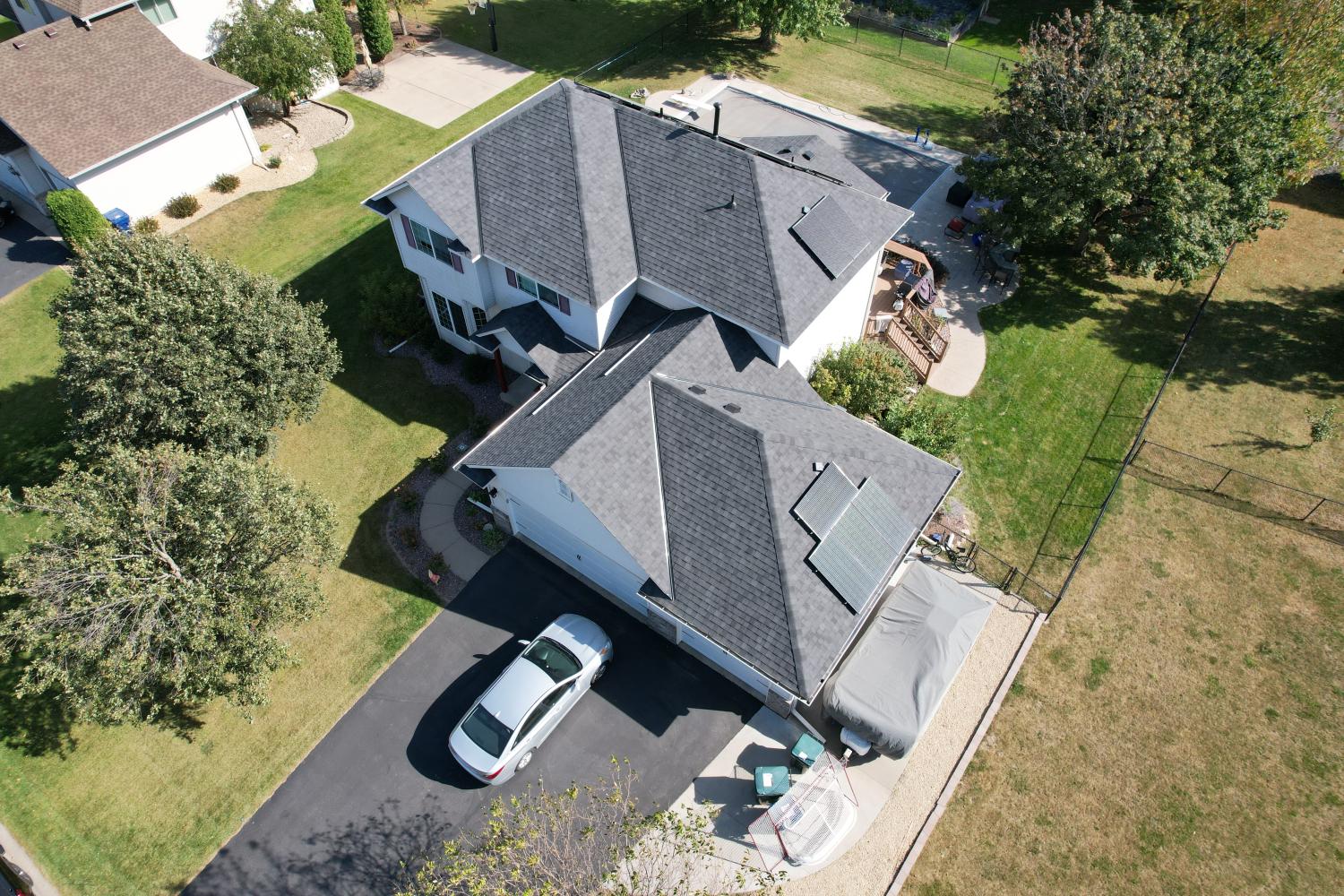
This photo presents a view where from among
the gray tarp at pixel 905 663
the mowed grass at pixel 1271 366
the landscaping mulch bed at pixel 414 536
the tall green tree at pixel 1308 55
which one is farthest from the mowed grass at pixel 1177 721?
the landscaping mulch bed at pixel 414 536

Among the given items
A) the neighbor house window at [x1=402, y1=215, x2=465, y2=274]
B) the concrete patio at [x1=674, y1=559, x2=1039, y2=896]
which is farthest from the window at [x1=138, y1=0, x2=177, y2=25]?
the concrete patio at [x1=674, y1=559, x2=1039, y2=896]

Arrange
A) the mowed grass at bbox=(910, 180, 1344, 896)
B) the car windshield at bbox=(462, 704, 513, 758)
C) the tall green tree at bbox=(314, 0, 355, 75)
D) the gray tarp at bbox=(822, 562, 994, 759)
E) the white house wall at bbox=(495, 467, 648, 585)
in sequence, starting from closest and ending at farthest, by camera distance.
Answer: the mowed grass at bbox=(910, 180, 1344, 896), the gray tarp at bbox=(822, 562, 994, 759), the car windshield at bbox=(462, 704, 513, 758), the white house wall at bbox=(495, 467, 648, 585), the tall green tree at bbox=(314, 0, 355, 75)

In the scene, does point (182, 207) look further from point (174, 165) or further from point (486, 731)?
point (486, 731)

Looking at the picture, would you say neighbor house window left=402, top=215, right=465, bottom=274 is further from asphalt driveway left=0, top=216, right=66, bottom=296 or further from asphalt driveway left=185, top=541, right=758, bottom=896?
asphalt driveway left=0, top=216, right=66, bottom=296

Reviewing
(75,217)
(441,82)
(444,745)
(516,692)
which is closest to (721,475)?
(516,692)

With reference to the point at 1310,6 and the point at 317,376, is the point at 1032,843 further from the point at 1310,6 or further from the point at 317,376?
the point at 1310,6

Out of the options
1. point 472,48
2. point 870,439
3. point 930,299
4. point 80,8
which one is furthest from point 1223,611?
point 80,8

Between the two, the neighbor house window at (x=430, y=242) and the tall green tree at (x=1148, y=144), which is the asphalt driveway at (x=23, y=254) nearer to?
the neighbor house window at (x=430, y=242)

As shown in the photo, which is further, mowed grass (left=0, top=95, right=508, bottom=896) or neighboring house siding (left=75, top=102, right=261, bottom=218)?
neighboring house siding (left=75, top=102, right=261, bottom=218)
